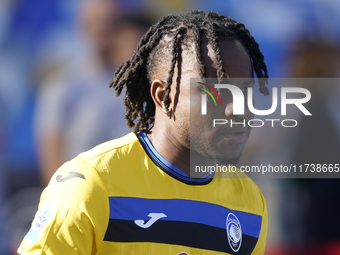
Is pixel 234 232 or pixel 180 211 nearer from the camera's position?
pixel 180 211

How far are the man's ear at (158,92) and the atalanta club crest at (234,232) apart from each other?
0.55 metres

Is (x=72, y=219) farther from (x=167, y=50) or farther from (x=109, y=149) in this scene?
(x=167, y=50)

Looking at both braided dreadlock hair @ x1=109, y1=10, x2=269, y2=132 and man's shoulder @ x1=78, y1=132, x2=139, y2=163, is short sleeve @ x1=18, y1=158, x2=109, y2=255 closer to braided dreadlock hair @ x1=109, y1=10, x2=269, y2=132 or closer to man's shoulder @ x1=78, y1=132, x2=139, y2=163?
man's shoulder @ x1=78, y1=132, x2=139, y2=163

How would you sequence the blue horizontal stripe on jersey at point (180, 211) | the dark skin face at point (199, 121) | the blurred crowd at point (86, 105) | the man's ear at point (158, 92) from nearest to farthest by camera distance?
the blue horizontal stripe on jersey at point (180, 211) < the dark skin face at point (199, 121) < the man's ear at point (158, 92) < the blurred crowd at point (86, 105)

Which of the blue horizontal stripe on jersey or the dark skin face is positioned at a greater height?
the dark skin face

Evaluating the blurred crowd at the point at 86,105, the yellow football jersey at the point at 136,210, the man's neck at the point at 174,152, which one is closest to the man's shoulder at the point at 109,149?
the yellow football jersey at the point at 136,210

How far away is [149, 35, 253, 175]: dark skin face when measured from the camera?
1507mm

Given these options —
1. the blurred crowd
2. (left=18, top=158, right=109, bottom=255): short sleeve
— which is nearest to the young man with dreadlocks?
(left=18, top=158, right=109, bottom=255): short sleeve

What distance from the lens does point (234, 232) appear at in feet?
5.22

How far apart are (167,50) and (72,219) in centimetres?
81

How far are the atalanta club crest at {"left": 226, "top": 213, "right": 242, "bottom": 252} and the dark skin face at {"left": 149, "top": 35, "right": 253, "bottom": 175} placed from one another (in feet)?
0.86

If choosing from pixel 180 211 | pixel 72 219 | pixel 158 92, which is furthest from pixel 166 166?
pixel 72 219

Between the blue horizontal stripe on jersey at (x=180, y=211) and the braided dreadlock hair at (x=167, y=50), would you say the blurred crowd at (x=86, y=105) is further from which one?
the blue horizontal stripe on jersey at (x=180, y=211)

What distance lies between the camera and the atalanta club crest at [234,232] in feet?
5.14
